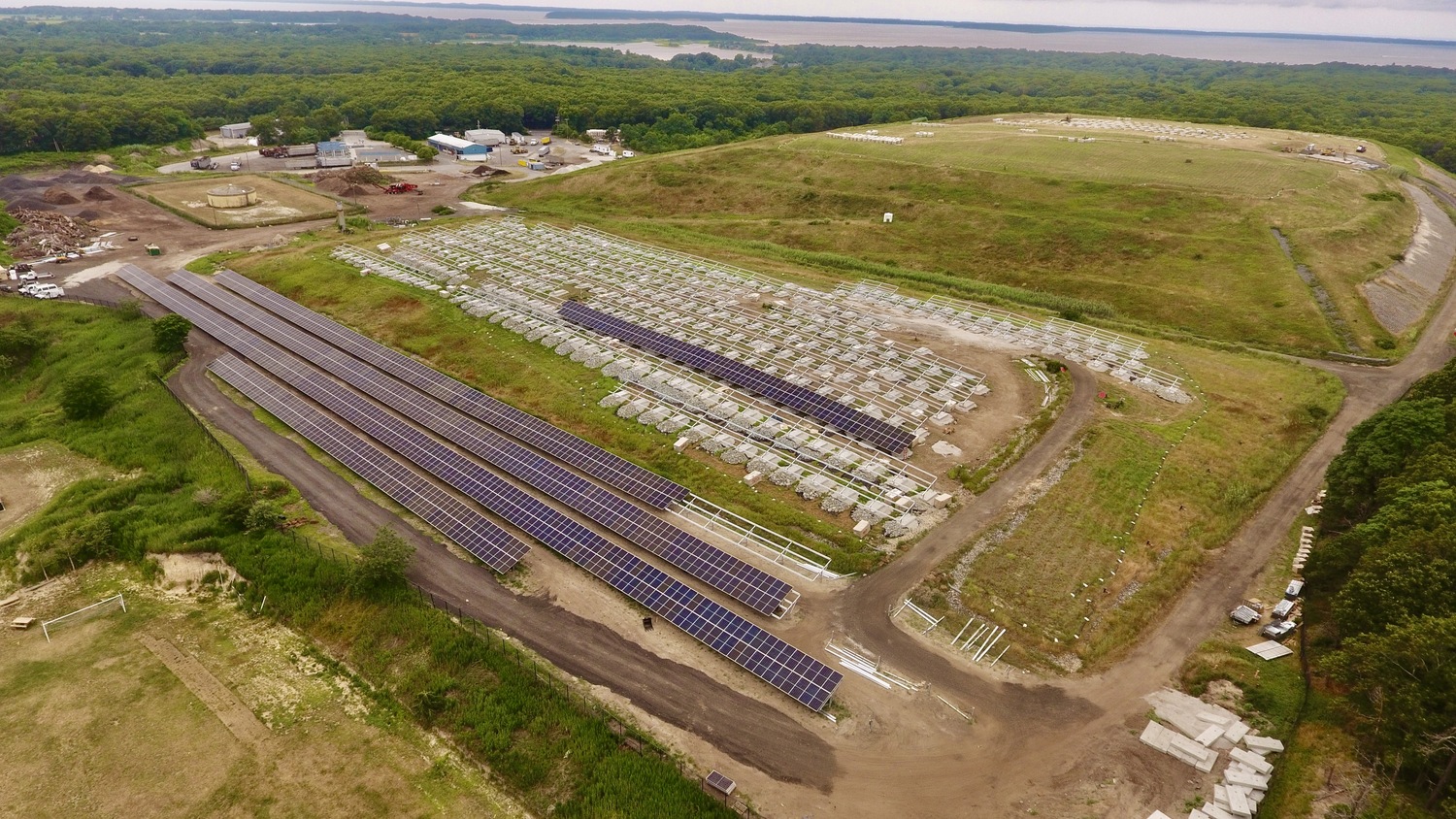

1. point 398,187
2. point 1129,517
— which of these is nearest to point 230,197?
point 398,187

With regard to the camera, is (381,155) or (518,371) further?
(381,155)

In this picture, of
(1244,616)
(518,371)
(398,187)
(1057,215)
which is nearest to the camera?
(1244,616)

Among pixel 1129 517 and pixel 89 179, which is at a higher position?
pixel 89 179

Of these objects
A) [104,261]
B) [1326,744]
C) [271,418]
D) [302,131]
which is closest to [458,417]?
[271,418]

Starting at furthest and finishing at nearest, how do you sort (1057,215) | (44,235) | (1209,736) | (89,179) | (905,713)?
(89,179) < (1057,215) < (44,235) < (905,713) < (1209,736)

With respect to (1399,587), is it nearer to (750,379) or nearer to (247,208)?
(750,379)

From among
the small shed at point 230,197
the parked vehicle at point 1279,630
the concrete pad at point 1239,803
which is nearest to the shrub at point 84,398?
the small shed at point 230,197

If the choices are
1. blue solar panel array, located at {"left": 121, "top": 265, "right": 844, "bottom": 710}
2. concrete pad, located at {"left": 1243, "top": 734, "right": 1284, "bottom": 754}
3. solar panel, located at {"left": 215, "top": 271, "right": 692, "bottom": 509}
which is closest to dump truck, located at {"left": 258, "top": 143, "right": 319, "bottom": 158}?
solar panel, located at {"left": 215, "top": 271, "right": 692, "bottom": 509}
